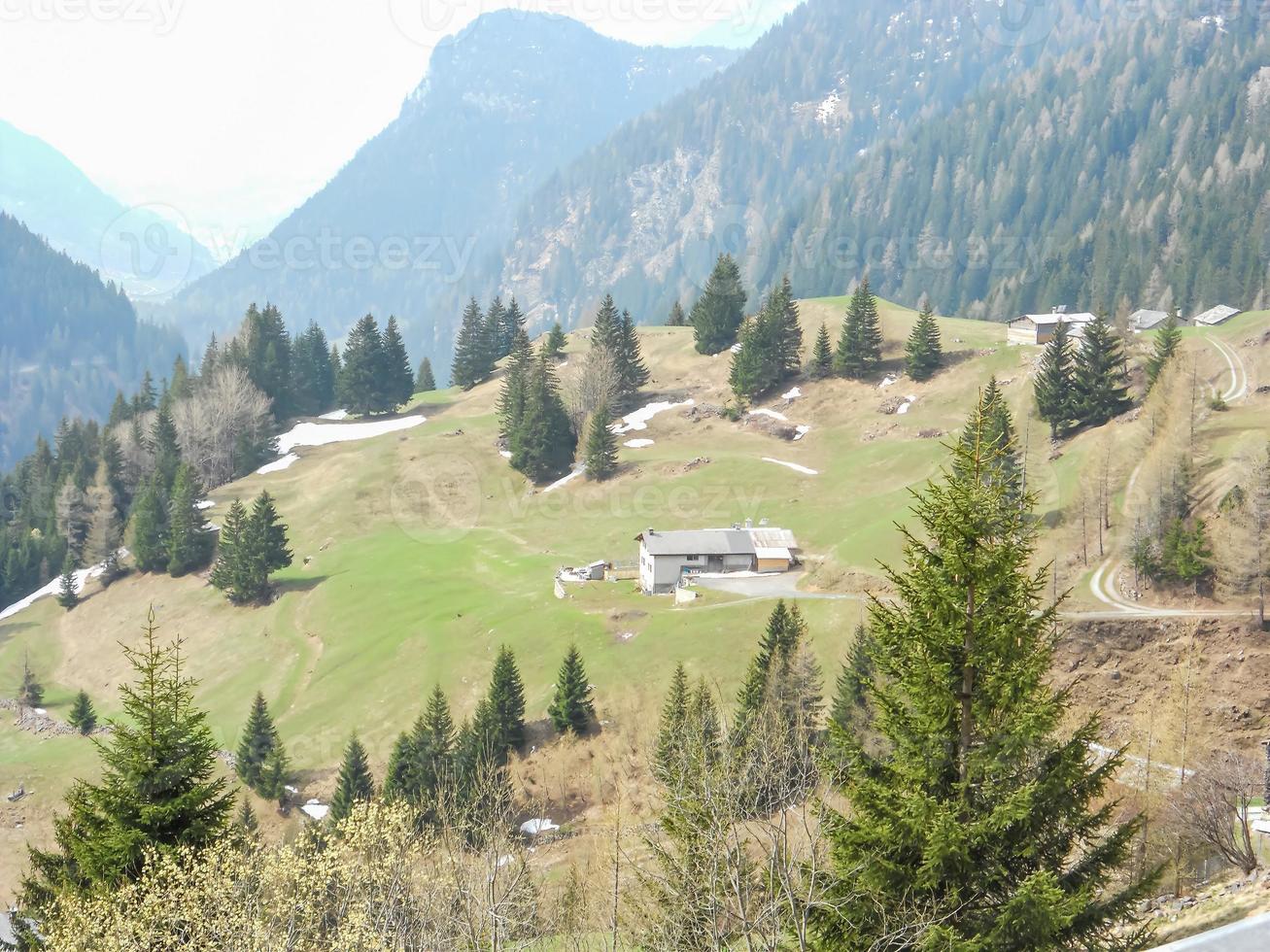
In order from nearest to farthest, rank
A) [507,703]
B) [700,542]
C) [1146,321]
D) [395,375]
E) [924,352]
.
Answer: [507,703]
[700,542]
[924,352]
[1146,321]
[395,375]

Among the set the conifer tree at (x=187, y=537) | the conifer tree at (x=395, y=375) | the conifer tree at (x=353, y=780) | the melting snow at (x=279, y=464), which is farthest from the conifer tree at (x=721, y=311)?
the conifer tree at (x=353, y=780)

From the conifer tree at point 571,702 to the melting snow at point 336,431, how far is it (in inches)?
2951

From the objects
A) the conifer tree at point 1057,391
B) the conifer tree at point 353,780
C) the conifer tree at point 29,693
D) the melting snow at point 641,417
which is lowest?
the conifer tree at point 29,693

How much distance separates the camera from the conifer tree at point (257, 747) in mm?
61000

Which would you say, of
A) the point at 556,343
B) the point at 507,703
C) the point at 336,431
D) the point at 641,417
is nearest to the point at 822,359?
the point at 641,417

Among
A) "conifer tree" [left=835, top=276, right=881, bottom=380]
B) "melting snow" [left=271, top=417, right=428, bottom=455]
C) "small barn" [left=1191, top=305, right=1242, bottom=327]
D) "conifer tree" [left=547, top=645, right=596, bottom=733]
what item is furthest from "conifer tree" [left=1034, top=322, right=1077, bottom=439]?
"melting snow" [left=271, top=417, right=428, bottom=455]

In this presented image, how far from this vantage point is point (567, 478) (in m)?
106

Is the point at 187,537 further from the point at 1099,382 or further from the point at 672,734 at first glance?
the point at 1099,382

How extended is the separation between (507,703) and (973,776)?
145ft

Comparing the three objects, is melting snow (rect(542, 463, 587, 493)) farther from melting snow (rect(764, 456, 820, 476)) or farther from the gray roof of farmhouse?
the gray roof of farmhouse

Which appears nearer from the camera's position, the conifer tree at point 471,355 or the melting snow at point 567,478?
the melting snow at point 567,478

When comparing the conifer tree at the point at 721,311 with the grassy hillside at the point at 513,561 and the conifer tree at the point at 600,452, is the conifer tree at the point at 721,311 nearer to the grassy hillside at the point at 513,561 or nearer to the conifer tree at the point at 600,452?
the grassy hillside at the point at 513,561

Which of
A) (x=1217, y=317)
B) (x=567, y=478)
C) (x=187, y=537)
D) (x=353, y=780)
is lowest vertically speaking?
(x=353, y=780)

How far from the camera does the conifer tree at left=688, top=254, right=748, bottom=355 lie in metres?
128
